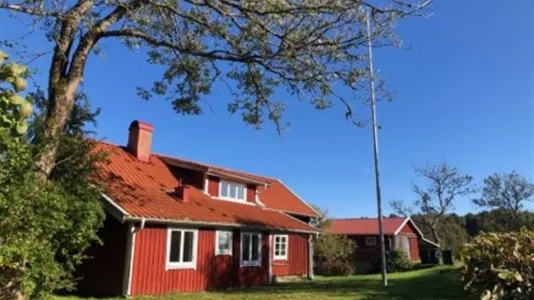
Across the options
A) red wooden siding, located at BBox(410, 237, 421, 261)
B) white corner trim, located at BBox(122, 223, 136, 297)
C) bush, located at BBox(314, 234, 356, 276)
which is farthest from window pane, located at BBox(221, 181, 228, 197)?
red wooden siding, located at BBox(410, 237, 421, 261)

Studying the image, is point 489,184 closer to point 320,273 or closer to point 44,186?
point 320,273

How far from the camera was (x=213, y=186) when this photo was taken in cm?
2139

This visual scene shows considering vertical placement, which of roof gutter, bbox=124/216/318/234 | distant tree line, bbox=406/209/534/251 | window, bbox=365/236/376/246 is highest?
distant tree line, bbox=406/209/534/251

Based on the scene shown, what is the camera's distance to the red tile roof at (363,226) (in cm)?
4303

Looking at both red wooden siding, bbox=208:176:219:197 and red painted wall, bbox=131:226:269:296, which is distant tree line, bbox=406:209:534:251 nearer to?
red wooden siding, bbox=208:176:219:197

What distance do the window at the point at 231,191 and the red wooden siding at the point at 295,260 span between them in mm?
3386

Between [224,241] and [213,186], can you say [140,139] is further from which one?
[224,241]

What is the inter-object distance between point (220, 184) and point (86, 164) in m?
11.0

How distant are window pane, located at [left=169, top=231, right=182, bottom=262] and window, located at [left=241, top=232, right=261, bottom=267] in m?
3.55

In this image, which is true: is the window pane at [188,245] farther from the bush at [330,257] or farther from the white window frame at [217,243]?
the bush at [330,257]

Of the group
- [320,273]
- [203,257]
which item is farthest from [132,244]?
[320,273]

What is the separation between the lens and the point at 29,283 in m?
8.78

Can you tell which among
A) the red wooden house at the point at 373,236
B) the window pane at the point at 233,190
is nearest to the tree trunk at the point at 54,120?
the window pane at the point at 233,190

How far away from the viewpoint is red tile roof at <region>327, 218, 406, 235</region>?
43.0 meters
